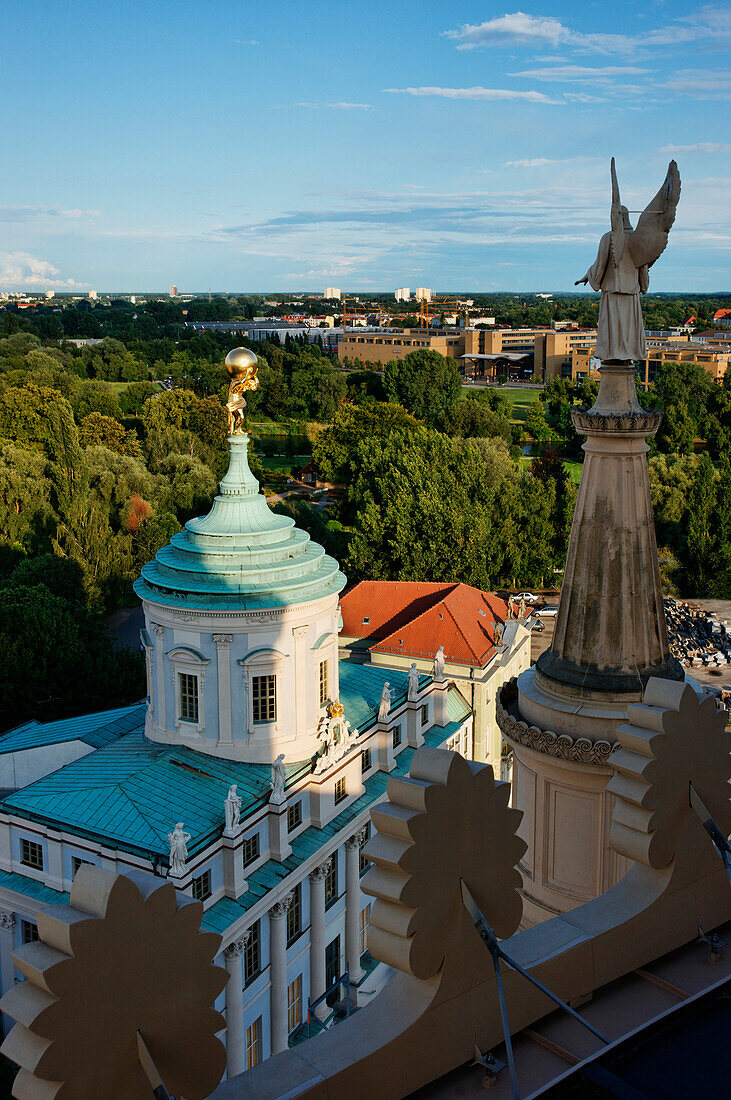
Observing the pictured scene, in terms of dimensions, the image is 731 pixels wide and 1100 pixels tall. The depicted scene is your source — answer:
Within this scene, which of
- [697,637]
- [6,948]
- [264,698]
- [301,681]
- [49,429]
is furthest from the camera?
[49,429]

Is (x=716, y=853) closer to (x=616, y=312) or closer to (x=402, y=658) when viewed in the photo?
(x=616, y=312)

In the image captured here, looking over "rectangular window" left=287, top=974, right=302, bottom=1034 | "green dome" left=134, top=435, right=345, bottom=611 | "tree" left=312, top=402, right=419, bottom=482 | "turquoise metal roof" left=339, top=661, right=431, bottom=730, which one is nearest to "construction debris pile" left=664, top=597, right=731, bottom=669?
"turquoise metal roof" left=339, top=661, right=431, bottom=730

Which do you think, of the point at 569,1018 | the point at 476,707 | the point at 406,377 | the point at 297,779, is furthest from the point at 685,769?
the point at 406,377

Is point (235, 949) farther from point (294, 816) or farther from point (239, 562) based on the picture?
point (239, 562)

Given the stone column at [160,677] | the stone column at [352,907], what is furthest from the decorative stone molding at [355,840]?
the stone column at [160,677]

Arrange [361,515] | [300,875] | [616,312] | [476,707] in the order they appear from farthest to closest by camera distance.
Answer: [361,515]
[476,707]
[300,875]
[616,312]

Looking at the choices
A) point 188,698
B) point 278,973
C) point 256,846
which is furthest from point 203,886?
point 188,698
